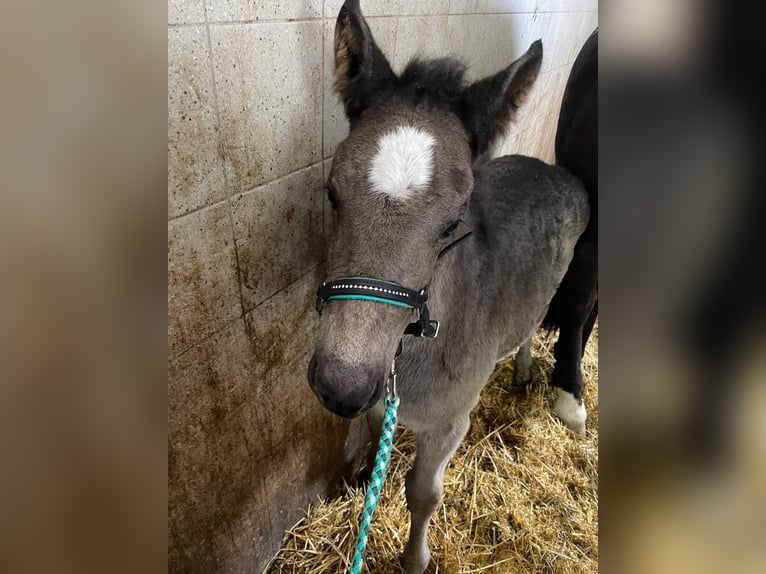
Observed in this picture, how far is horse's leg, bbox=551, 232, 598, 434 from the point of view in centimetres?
250

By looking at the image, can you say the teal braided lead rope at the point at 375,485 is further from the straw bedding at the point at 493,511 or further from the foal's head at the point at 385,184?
the straw bedding at the point at 493,511

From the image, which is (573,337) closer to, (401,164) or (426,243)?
(426,243)

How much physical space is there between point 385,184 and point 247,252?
1.50ft

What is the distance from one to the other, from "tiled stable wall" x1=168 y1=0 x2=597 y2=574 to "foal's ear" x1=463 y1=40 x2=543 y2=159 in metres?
0.44

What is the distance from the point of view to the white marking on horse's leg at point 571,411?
8.66 ft

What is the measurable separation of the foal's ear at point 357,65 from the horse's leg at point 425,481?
1054 millimetres

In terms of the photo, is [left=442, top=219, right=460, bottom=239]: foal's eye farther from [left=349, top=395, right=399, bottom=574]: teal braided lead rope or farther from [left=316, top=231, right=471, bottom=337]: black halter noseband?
Result: [left=349, top=395, right=399, bottom=574]: teal braided lead rope

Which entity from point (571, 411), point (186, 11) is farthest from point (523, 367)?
point (186, 11)

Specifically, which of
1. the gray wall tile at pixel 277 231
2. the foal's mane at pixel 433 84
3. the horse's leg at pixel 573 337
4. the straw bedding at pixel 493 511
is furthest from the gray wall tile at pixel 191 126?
the horse's leg at pixel 573 337

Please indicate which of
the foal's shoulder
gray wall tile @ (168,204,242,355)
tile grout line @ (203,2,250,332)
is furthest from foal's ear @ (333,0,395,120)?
the foal's shoulder
